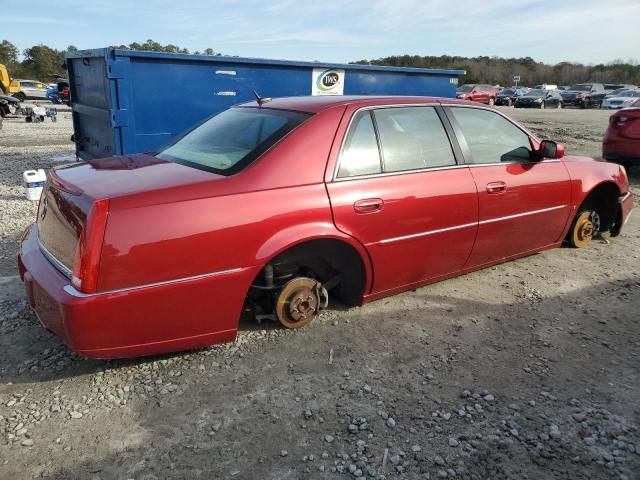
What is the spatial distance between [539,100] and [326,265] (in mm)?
35242

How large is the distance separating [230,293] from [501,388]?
1622 mm

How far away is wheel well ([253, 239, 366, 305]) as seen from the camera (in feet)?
10.3

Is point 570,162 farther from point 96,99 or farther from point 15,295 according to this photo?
point 96,99

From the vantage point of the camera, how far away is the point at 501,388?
2770 mm

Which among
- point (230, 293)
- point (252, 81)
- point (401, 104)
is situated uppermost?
point (252, 81)

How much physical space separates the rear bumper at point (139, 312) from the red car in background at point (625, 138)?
8.22 metres

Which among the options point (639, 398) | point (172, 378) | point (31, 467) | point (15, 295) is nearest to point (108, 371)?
point (172, 378)

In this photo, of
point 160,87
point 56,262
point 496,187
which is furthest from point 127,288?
point 160,87

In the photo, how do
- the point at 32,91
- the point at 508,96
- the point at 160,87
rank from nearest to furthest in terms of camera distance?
the point at 160,87 < the point at 32,91 < the point at 508,96

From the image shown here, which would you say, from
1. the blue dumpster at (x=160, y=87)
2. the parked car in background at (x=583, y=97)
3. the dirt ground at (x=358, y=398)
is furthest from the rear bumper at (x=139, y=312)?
the parked car in background at (x=583, y=97)

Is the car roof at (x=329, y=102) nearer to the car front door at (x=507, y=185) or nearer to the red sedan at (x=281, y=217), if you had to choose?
the red sedan at (x=281, y=217)

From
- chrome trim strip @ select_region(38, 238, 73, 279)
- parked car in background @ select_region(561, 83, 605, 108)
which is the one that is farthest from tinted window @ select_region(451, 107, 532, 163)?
parked car in background @ select_region(561, 83, 605, 108)

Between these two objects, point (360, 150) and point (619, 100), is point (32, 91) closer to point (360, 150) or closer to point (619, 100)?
point (360, 150)

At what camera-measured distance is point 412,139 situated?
358 cm
